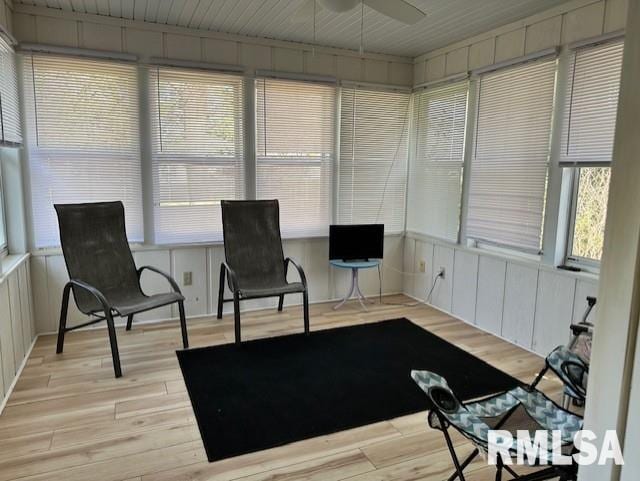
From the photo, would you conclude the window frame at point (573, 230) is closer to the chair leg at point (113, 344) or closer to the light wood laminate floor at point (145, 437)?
the light wood laminate floor at point (145, 437)

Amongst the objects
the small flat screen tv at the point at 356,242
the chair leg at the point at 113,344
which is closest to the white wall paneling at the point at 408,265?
the small flat screen tv at the point at 356,242

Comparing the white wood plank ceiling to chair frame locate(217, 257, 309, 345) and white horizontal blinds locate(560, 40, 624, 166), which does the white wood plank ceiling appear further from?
chair frame locate(217, 257, 309, 345)

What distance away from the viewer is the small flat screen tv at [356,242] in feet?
14.4

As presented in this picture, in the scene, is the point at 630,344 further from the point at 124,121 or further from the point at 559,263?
the point at 124,121

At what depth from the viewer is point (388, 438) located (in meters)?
2.37

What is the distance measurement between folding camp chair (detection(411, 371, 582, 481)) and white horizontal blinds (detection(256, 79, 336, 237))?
2.80 meters

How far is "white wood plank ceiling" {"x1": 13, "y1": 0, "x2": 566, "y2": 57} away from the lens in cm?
322

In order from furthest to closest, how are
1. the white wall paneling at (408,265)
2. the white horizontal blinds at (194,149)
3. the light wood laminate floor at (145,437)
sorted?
the white wall paneling at (408,265) < the white horizontal blinds at (194,149) < the light wood laminate floor at (145,437)

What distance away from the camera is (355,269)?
443cm

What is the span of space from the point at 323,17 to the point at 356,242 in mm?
2006

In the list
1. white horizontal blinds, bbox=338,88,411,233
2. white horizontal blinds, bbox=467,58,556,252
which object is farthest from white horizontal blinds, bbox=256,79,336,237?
white horizontal blinds, bbox=467,58,556,252

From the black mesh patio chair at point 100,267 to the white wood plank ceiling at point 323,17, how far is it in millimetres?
1465

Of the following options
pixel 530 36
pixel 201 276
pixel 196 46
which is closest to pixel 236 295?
pixel 201 276

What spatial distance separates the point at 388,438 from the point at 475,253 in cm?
210
